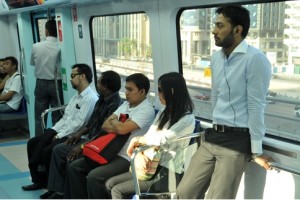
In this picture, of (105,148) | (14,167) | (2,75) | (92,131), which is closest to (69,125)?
(92,131)

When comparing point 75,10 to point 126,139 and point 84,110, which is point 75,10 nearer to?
point 84,110

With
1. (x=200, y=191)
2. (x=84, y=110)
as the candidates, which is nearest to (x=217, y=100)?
(x=200, y=191)

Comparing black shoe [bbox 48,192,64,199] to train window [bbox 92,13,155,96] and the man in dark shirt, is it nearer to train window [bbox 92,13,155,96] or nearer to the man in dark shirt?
the man in dark shirt

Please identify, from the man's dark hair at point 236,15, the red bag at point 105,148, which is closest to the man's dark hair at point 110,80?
the red bag at point 105,148

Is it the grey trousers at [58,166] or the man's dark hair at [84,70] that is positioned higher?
the man's dark hair at [84,70]

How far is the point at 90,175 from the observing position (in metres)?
3.39

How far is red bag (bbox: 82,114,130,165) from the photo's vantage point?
3402mm

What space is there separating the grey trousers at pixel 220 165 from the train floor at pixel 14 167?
2.23 m

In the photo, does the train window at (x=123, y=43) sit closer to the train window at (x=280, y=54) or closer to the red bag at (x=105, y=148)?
the red bag at (x=105, y=148)

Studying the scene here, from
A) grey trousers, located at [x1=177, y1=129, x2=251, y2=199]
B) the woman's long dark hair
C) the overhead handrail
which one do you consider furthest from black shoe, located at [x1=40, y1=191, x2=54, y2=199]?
the overhead handrail

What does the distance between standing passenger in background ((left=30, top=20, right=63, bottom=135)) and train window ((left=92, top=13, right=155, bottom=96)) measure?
637 mm

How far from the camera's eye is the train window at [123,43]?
174 inches

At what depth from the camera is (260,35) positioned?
119 inches

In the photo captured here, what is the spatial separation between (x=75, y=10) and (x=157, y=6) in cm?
185
